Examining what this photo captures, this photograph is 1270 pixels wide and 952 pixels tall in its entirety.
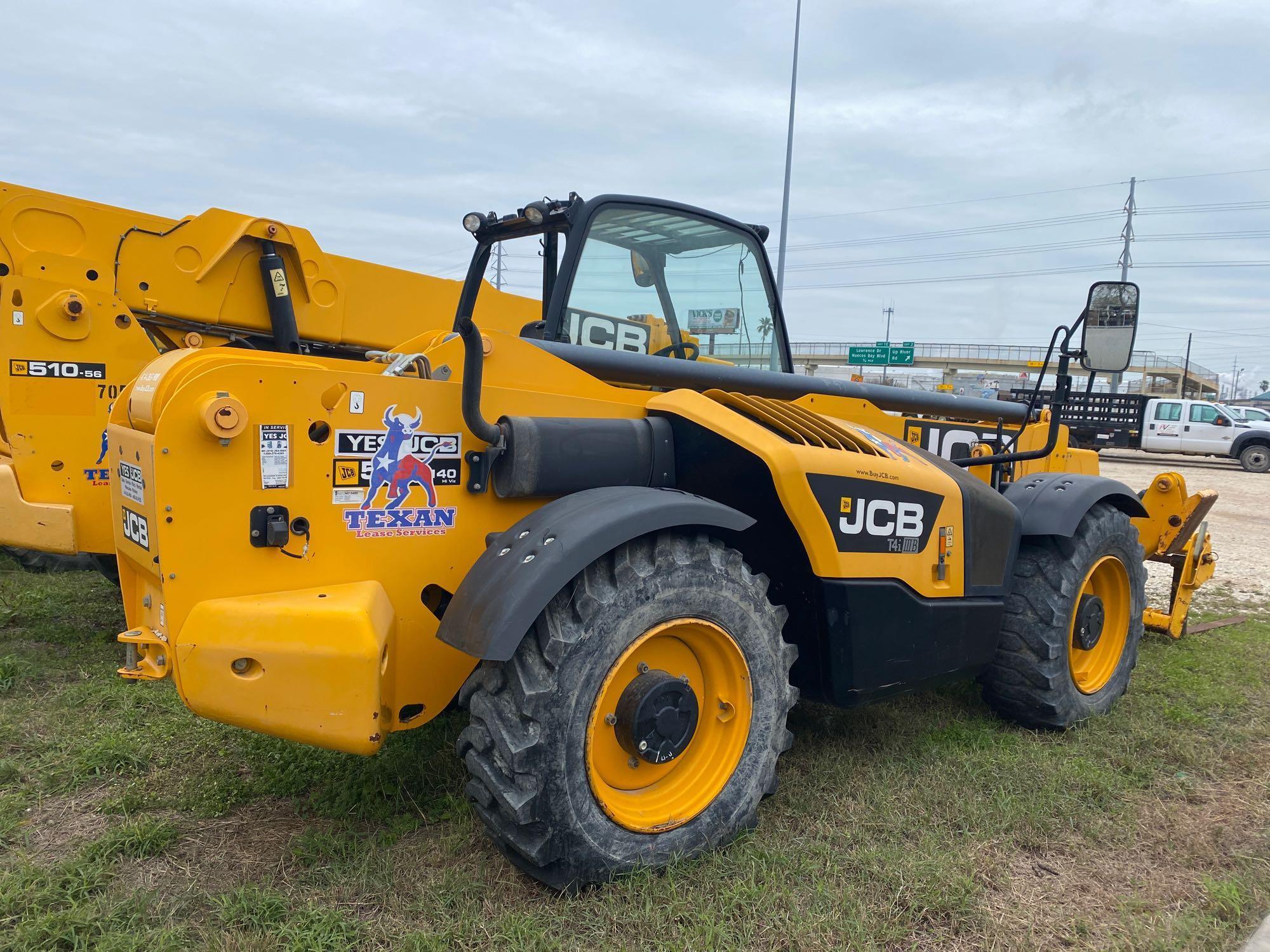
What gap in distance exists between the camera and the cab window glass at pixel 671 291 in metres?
4.08

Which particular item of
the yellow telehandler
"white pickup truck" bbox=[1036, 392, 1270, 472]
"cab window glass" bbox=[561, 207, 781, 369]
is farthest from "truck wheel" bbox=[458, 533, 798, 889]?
"white pickup truck" bbox=[1036, 392, 1270, 472]

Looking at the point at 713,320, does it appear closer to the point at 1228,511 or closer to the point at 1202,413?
the point at 1228,511

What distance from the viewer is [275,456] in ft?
8.63

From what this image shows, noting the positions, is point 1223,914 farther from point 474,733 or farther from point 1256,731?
point 474,733

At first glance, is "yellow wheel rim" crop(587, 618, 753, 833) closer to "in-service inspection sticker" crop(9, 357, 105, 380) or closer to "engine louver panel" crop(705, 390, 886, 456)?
"engine louver panel" crop(705, 390, 886, 456)

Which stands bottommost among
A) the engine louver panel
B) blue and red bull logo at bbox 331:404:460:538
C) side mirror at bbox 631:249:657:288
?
blue and red bull logo at bbox 331:404:460:538

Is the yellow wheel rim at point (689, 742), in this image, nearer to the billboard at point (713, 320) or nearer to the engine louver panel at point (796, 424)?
the engine louver panel at point (796, 424)

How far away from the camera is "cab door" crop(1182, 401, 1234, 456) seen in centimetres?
2514

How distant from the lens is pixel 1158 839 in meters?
3.37

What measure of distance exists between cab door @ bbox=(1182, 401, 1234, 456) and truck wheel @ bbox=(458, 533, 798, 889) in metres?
27.0

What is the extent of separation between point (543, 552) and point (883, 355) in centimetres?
4204

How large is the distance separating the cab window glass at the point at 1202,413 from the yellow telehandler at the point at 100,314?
26.1m

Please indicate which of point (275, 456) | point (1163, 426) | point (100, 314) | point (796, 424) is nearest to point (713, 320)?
point (796, 424)

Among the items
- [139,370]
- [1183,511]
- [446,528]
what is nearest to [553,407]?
[446,528]
